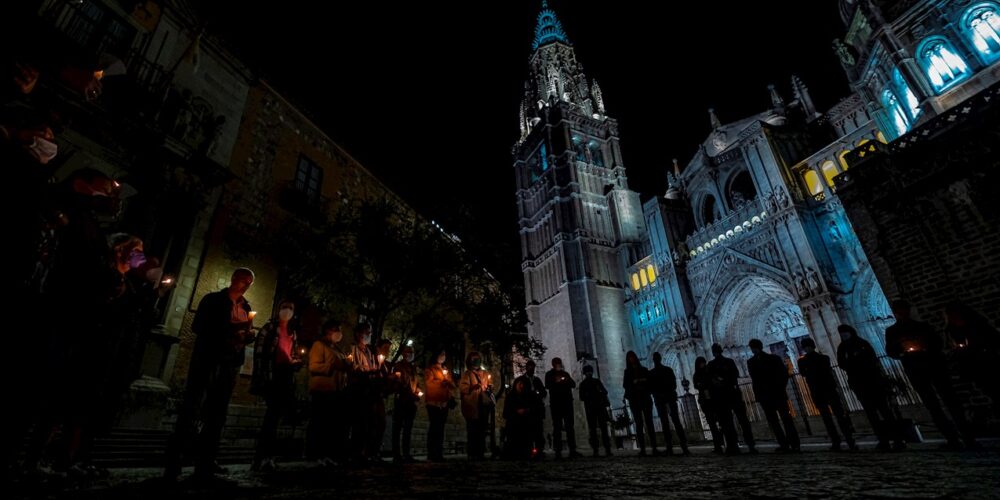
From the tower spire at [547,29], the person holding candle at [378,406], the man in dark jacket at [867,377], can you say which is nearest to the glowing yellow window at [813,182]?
the man in dark jacket at [867,377]

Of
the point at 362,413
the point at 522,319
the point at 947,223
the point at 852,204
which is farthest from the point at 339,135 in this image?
the point at 947,223

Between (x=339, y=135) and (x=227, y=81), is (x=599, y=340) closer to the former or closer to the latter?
(x=339, y=135)

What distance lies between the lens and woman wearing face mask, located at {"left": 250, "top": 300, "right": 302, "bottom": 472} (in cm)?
470

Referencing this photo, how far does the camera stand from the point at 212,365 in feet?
12.2

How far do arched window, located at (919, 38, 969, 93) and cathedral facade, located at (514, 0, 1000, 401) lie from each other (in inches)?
1.6

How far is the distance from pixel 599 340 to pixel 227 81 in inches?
962

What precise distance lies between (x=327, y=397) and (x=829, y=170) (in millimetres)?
24060

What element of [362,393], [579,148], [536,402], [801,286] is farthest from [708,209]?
[362,393]

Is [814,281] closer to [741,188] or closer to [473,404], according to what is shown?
[741,188]

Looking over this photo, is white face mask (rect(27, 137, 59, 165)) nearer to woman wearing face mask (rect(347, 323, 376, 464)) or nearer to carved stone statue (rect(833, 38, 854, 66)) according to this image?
woman wearing face mask (rect(347, 323, 376, 464))

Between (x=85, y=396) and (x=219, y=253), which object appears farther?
(x=219, y=253)

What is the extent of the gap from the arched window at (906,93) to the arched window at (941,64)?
73 cm

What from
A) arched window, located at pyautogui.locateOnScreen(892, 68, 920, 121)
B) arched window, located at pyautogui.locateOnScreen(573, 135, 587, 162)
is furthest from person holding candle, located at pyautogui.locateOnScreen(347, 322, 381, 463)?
arched window, located at pyautogui.locateOnScreen(573, 135, 587, 162)

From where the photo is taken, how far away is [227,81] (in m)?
11.6
